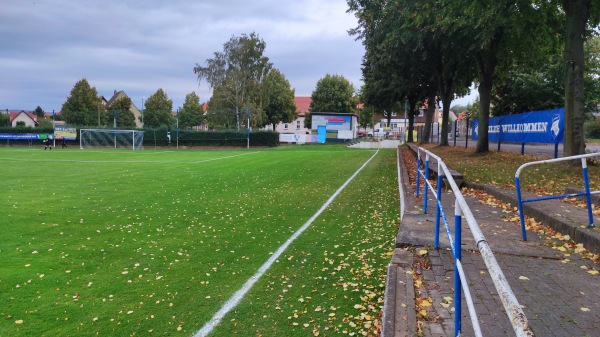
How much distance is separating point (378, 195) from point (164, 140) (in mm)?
42401

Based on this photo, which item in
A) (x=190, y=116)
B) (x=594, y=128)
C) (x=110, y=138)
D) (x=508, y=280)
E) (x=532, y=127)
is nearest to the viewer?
(x=508, y=280)

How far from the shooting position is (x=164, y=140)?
1980 inches

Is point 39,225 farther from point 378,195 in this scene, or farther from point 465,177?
point 465,177

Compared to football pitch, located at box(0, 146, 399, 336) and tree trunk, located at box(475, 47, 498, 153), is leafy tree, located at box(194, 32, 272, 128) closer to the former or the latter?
tree trunk, located at box(475, 47, 498, 153)

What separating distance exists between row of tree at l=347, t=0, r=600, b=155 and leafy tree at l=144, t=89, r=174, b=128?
39.8 m

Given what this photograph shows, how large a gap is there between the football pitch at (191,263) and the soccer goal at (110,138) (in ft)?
128

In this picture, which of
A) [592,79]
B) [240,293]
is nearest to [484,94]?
[240,293]

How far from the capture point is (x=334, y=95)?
8556 cm

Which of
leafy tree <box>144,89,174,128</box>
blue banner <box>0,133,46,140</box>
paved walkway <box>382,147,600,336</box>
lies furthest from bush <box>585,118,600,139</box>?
blue banner <box>0,133,46,140</box>

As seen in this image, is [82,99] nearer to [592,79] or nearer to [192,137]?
[192,137]

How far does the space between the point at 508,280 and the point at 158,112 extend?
67.2 meters

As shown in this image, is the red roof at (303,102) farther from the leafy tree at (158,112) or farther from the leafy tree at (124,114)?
the leafy tree at (124,114)

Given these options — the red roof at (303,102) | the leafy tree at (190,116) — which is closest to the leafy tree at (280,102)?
the leafy tree at (190,116)

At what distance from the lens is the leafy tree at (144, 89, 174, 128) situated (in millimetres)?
65062
